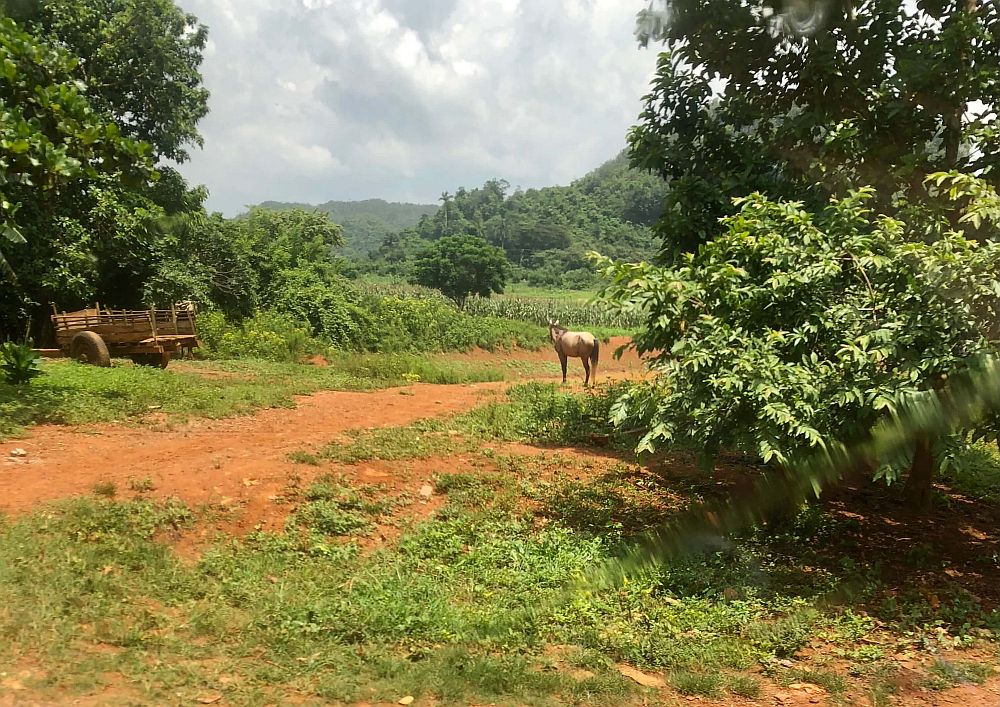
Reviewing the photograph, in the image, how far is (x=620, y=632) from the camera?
450cm

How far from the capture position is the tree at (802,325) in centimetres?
480

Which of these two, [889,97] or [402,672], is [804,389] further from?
[889,97]

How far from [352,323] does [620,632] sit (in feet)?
62.5

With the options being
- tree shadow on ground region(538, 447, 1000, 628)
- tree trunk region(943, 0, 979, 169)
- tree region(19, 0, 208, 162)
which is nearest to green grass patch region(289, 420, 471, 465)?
tree shadow on ground region(538, 447, 1000, 628)

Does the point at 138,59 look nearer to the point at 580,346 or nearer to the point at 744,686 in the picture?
the point at 580,346

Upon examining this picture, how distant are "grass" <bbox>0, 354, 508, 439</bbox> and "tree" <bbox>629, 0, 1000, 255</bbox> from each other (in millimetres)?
6599


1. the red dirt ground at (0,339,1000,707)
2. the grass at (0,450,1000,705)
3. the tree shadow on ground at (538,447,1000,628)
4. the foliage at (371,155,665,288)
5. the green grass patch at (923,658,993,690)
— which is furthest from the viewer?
the foliage at (371,155,665,288)

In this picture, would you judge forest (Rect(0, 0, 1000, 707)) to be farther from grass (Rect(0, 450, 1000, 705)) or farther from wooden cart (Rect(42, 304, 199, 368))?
wooden cart (Rect(42, 304, 199, 368))

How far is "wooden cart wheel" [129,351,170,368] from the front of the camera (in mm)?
13875

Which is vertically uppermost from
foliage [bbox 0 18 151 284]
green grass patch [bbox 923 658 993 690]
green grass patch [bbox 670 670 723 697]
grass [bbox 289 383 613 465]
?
foliage [bbox 0 18 151 284]

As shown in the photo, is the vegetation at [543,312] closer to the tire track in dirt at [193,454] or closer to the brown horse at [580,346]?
the brown horse at [580,346]

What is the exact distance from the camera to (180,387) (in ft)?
35.4

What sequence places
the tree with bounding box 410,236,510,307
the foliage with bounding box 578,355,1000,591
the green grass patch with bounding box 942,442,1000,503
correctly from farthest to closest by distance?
the tree with bounding box 410,236,510,307 → the green grass patch with bounding box 942,442,1000,503 → the foliage with bounding box 578,355,1000,591

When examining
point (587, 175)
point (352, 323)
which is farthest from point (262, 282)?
point (587, 175)
